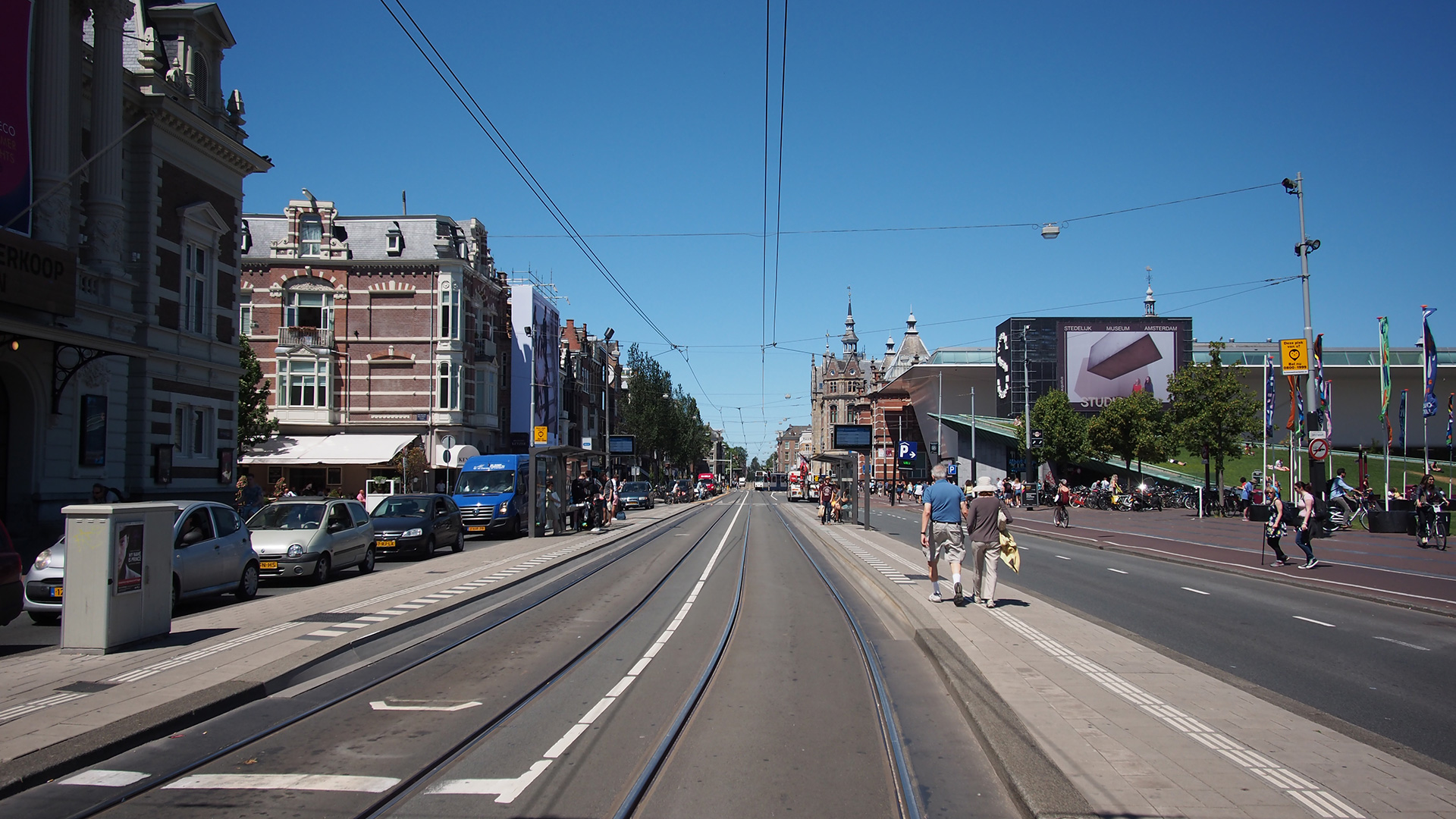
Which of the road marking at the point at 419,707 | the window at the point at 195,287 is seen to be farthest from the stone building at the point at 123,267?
the road marking at the point at 419,707

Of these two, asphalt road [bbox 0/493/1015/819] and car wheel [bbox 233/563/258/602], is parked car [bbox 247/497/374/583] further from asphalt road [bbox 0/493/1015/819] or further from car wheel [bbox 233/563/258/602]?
asphalt road [bbox 0/493/1015/819]

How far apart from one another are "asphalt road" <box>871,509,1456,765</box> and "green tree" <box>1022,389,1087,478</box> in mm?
42291

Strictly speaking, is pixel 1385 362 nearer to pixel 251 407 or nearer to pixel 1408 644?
pixel 1408 644

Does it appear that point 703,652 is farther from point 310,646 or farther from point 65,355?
point 65,355

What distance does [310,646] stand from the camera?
951cm

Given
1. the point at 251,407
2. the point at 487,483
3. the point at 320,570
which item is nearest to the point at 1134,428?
the point at 487,483

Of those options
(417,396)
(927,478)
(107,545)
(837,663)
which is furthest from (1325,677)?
(927,478)

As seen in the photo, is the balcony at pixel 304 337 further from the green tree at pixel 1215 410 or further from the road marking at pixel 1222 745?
the road marking at pixel 1222 745

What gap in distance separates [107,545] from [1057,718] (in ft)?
29.4

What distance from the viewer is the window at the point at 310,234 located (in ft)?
151

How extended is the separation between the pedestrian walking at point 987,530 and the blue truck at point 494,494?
19.3 meters

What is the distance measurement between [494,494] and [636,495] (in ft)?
92.6

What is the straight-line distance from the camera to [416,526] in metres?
21.7

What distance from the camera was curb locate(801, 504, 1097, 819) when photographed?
4.93 m
